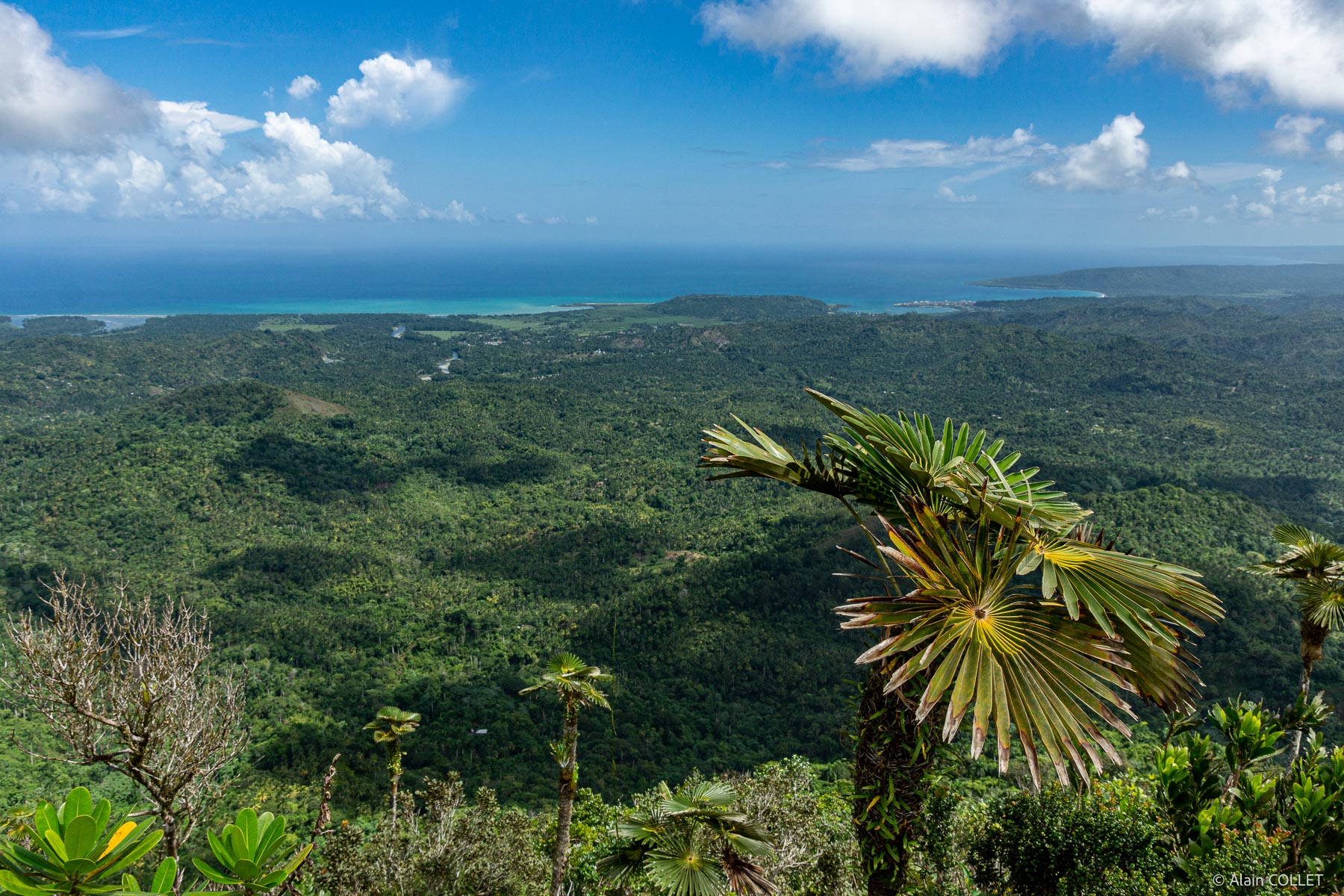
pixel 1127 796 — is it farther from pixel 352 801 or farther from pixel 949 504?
pixel 352 801

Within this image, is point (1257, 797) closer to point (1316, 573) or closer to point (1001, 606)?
point (1316, 573)

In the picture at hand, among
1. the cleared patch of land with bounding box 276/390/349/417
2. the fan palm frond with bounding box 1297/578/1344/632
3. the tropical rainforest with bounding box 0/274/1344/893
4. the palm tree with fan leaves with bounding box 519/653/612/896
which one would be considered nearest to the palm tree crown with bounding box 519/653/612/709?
the palm tree with fan leaves with bounding box 519/653/612/896

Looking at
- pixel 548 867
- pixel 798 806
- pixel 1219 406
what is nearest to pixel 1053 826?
pixel 798 806

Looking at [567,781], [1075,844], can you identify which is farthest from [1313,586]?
[567,781]

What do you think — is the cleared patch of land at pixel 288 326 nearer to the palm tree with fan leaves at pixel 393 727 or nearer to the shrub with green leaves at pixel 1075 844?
the palm tree with fan leaves at pixel 393 727

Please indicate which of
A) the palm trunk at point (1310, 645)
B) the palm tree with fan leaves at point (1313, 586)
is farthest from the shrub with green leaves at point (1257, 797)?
the palm tree with fan leaves at point (1313, 586)

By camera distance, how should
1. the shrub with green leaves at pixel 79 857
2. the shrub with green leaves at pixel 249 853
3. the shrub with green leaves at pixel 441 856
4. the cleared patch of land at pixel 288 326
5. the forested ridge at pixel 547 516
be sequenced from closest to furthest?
the shrub with green leaves at pixel 79 857 → the shrub with green leaves at pixel 249 853 → the shrub with green leaves at pixel 441 856 → the forested ridge at pixel 547 516 → the cleared patch of land at pixel 288 326
